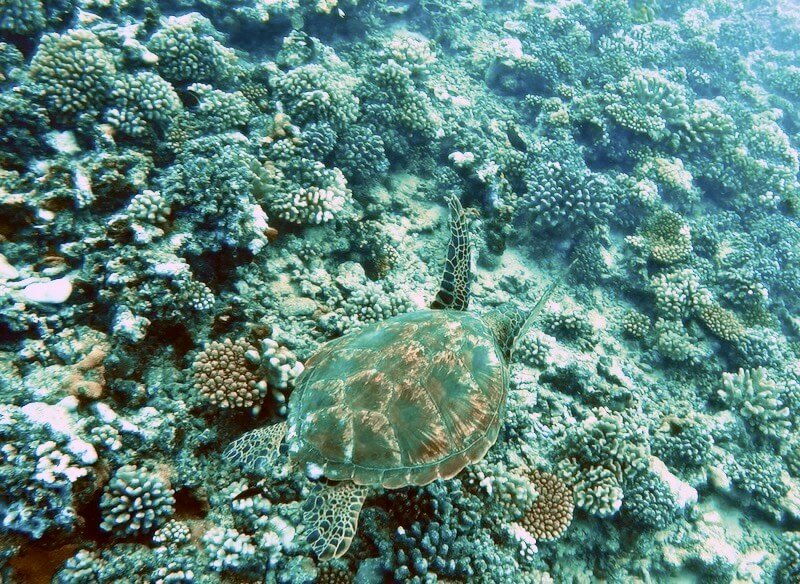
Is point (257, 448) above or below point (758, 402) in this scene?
above

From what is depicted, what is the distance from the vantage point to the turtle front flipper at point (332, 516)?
2.33 m

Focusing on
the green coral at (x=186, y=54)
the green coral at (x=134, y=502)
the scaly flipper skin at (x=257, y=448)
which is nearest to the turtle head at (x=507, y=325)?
the scaly flipper skin at (x=257, y=448)

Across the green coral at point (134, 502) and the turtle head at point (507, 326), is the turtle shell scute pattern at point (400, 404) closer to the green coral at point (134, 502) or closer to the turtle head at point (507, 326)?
the turtle head at point (507, 326)

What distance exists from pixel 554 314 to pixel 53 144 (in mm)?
6033

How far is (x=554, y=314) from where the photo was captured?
5320 mm

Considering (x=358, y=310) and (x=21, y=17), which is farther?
(x=21, y=17)

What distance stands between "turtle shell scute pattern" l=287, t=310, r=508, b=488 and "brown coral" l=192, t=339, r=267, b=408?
1.45ft

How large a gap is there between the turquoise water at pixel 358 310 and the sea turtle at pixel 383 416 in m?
0.02

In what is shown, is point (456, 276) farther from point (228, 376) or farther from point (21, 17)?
point (21, 17)

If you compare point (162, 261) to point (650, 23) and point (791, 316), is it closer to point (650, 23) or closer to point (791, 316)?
point (791, 316)

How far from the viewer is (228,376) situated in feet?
9.87

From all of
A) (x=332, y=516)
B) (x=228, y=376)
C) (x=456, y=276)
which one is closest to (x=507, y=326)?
(x=456, y=276)

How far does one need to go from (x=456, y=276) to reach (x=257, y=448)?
2.40 meters

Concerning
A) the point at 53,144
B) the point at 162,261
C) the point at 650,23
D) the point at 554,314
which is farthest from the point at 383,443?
the point at 650,23
